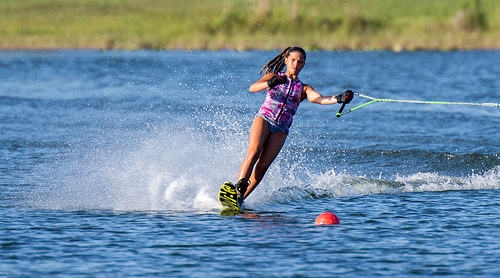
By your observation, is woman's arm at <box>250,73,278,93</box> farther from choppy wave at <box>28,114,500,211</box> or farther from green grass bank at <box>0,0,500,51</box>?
green grass bank at <box>0,0,500,51</box>

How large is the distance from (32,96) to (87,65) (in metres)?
8.64

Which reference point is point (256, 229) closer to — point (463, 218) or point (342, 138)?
point (463, 218)

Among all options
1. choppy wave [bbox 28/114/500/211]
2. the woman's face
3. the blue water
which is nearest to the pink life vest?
the woman's face

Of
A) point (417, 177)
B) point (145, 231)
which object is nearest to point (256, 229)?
point (145, 231)

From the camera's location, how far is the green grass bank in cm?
3875

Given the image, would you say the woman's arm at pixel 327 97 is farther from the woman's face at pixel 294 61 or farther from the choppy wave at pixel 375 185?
the choppy wave at pixel 375 185

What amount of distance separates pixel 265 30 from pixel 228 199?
34219mm

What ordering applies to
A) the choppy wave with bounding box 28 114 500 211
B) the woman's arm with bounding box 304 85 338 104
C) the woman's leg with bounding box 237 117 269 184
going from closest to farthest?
the woman's arm with bounding box 304 85 338 104
the woman's leg with bounding box 237 117 269 184
the choppy wave with bounding box 28 114 500 211

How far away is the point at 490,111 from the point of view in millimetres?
18344

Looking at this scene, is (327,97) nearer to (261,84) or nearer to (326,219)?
(261,84)

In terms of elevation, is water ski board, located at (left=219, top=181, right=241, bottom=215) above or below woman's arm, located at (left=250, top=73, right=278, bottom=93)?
below

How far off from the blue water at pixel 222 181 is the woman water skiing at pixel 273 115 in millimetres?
505

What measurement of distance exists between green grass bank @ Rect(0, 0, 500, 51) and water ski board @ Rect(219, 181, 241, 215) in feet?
96.8

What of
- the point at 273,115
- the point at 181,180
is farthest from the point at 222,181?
the point at 273,115
